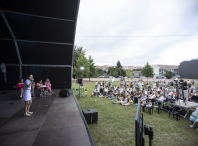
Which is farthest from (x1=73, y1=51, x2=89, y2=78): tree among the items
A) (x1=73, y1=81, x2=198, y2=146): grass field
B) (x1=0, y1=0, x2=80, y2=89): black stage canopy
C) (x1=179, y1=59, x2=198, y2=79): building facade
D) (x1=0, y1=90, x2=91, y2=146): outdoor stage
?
(x1=179, y1=59, x2=198, y2=79): building facade

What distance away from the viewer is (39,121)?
413 centimetres

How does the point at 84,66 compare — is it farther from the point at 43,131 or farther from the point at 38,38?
the point at 43,131

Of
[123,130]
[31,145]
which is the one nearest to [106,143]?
[123,130]

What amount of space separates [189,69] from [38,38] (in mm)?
65309

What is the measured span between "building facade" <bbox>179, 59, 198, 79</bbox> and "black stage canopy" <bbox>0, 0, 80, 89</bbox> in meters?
60.0

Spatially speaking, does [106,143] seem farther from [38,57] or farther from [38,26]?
[38,57]

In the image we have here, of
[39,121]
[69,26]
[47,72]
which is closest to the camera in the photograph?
[39,121]

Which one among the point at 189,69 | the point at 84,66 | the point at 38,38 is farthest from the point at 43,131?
the point at 189,69

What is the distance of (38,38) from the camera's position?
9.59 m

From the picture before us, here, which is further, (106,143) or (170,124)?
(170,124)

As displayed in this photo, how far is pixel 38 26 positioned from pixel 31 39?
1.99 metres

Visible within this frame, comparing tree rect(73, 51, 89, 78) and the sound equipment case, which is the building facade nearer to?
tree rect(73, 51, 89, 78)

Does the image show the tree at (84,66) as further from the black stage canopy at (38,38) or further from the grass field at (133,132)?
the grass field at (133,132)

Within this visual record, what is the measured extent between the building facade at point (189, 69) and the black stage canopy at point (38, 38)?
197 feet
